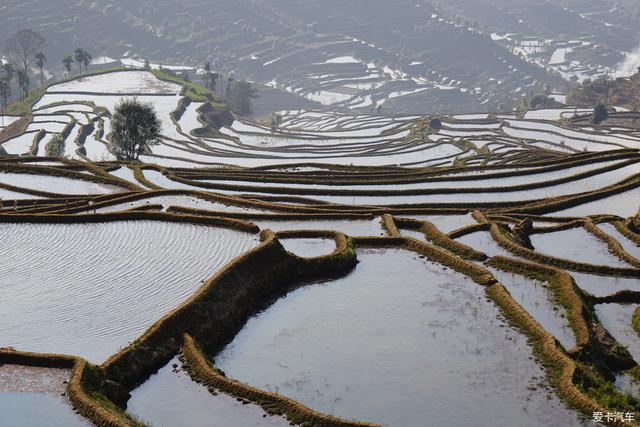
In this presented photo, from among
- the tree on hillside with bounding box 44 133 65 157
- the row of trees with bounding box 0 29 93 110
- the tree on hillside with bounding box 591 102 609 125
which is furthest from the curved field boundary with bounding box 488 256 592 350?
the row of trees with bounding box 0 29 93 110

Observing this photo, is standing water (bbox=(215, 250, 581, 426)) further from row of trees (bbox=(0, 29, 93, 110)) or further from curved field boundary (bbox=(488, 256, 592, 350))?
row of trees (bbox=(0, 29, 93, 110))

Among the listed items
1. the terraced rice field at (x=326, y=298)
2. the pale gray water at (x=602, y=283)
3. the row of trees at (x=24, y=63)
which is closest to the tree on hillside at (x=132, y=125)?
the terraced rice field at (x=326, y=298)

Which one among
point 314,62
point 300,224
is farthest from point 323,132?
point 314,62

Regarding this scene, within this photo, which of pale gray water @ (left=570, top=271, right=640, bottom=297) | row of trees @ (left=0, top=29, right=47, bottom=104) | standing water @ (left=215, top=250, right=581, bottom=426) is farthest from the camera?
row of trees @ (left=0, top=29, right=47, bottom=104)

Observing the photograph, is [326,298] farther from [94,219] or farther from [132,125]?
[132,125]

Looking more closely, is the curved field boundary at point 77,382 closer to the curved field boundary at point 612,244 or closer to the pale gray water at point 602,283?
the pale gray water at point 602,283

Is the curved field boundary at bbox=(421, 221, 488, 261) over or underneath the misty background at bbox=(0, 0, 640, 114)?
over
